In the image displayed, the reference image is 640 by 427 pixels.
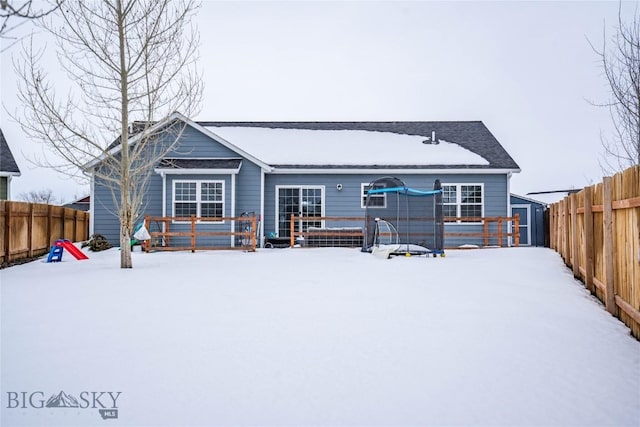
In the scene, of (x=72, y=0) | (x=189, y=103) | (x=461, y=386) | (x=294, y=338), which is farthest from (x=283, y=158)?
(x=461, y=386)

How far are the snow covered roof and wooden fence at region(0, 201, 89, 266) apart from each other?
575 cm

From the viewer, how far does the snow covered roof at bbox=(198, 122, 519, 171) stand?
17.1m

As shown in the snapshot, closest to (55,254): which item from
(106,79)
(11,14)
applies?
(106,79)

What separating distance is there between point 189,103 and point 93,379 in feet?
26.9

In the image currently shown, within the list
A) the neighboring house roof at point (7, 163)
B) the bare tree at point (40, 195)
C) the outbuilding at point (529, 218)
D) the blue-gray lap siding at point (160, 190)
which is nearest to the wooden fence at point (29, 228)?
the blue-gray lap siding at point (160, 190)

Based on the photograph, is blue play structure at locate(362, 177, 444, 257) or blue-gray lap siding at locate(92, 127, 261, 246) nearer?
blue play structure at locate(362, 177, 444, 257)

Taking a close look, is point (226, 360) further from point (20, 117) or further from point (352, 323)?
point (20, 117)

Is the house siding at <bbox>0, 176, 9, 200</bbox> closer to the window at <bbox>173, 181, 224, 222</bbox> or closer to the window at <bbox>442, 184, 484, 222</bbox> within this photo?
the window at <bbox>173, 181, 224, 222</bbox>

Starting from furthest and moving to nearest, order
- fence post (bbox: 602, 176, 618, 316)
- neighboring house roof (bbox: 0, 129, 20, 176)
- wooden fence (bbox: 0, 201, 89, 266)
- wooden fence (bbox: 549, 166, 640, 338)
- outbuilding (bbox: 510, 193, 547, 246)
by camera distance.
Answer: outbuilding (bbox: 510, 193, 547, 246), neighboring house roof (bbox: 0, 129, 20, 176), wooden fence (bbox: 0, 201, 89, 266), fence post (bbox: 602, 176, 618, 316), wooden fence (bbox: 549, 166, 640, 338)

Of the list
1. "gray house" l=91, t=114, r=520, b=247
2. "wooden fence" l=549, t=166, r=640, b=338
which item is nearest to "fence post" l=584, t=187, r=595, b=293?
"wooden fence" l=549, t=166, r=640, b=338

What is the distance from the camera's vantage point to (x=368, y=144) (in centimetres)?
1881

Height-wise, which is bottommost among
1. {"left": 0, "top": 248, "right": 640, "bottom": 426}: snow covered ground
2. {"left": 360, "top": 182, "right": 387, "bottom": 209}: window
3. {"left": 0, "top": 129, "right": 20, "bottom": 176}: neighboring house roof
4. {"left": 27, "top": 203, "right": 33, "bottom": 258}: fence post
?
{"left": 0, "top": 248, "right": 640, "bottom": 426}: snow covered ground

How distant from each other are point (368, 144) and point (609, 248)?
46.1 ft

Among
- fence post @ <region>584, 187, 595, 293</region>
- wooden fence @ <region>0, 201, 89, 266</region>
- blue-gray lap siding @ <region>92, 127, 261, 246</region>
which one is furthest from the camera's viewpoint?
blue-gray lap siding @ <region>92, 127, 261, 246</region>
